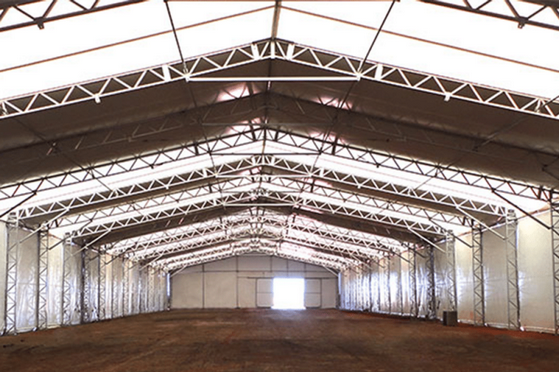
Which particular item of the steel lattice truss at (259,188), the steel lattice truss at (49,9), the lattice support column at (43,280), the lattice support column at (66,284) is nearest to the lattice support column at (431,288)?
the steel lattice truss at (259,188)

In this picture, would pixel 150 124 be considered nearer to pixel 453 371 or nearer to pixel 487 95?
pixel 487 95

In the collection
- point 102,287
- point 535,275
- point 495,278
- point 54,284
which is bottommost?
point 102,287

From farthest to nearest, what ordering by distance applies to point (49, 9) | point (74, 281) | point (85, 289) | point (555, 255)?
point (85, 289) → point (74, 281) → point (555, 255) → point (49, 9)

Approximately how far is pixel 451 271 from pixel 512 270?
9.13m

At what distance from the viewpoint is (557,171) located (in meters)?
22.6

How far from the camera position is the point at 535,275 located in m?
28.0

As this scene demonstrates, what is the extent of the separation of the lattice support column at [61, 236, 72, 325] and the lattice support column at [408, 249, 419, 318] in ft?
76.1

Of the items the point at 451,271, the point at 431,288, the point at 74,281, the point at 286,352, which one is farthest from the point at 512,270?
the point at 74,281

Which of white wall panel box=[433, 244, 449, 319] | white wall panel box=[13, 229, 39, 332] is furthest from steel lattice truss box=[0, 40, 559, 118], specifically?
white wall panel box=[433, 244, 449, 319]

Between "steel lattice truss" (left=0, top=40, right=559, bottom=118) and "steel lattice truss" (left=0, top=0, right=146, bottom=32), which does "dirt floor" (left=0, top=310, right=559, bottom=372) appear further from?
"steel lattice truss" (left=0, top=0, right=146, bottom=32)

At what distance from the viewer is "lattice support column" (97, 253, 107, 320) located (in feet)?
155

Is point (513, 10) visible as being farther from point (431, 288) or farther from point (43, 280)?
point (431, 288)

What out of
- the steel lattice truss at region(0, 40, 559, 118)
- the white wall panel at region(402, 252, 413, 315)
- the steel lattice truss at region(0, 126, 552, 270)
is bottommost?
the white wall panel at region(402, 252, 413, 315)

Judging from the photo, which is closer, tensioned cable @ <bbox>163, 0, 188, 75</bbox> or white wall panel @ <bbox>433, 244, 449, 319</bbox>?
tensioned cable @ <bbox>163, 0, 188, 75</bbox>
